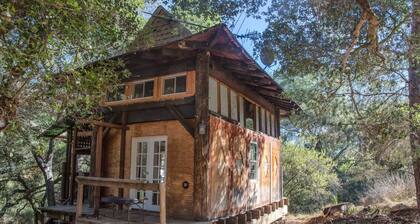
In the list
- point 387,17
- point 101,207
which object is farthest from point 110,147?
point 387,17

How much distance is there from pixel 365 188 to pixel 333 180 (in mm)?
4985

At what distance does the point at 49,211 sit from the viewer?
9.20m

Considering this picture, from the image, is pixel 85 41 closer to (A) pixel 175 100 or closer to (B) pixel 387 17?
(A) pixel 175 100

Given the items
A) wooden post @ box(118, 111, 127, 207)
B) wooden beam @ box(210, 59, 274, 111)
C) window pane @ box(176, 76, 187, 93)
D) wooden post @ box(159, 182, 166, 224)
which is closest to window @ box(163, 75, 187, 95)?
window pane @ box(176, 76, 187, 93)

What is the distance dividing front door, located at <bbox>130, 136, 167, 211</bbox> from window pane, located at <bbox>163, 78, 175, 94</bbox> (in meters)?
1.16

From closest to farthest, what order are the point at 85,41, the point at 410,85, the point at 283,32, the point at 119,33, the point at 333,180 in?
the point at 85,41
the point at 119,33
the point at 283,32
the point at 410,85
the point at 333,180

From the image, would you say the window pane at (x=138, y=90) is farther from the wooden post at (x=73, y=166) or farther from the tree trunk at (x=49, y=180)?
the tree trunk at (x=49, y=180)

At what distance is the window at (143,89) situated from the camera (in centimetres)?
898

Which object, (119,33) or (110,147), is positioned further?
(110,147)

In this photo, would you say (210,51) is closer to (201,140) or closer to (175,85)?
(175,85)

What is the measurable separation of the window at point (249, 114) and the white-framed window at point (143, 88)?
3.32 metres

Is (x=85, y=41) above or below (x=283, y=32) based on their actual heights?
below

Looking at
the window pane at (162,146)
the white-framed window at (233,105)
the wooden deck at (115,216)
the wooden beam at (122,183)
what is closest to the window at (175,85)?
the window pane at (162,146)

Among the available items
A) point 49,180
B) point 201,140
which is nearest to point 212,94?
point 201,140
